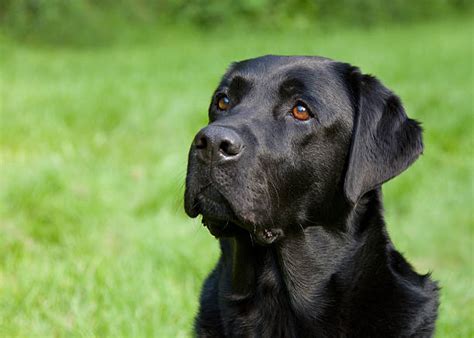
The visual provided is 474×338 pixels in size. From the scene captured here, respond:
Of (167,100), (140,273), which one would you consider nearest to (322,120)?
(140,273)

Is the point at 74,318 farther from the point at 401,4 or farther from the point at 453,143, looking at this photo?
the point at 401,4

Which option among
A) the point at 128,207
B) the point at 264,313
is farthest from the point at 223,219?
the point at 128,207

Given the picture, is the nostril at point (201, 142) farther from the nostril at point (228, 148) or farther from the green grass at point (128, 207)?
the green grass at point (128, 207)

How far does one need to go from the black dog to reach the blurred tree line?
16918mm

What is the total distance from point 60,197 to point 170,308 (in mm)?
1725

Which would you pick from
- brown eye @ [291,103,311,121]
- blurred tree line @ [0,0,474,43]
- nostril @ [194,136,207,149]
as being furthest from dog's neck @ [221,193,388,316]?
blurred tree line @ [0,0,474,43]

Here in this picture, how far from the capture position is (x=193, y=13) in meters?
23.4

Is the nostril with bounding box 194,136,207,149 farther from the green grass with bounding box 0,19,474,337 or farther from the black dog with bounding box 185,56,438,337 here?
the green grass with bounding box 0,19,474,337

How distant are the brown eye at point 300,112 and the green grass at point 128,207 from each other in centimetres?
169

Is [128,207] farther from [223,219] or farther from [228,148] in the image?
[228,148]

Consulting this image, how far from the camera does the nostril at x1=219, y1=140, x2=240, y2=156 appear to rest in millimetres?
2936

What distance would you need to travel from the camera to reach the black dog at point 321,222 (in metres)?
3.28

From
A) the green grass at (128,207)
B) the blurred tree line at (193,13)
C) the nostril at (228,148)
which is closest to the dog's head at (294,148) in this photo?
the nostril at (228,148)

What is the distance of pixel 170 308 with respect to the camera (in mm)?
4656
